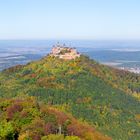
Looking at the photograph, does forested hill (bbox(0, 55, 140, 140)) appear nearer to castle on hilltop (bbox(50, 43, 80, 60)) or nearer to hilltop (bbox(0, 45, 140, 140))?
hilltop (bbox(0, 45, 140, 140))

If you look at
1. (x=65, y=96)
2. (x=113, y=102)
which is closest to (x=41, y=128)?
(x=65, y=96)

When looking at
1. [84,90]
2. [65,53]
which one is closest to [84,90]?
[84,90]

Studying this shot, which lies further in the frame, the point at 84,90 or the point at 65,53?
the point at 65,53

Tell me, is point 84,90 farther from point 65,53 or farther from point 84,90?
point 65,53

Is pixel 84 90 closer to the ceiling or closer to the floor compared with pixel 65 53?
closer to the floor

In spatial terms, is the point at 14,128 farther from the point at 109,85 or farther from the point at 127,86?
the point at 127,86

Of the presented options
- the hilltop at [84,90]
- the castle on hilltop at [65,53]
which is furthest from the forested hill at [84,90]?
the castle on hilltop at [65,53]

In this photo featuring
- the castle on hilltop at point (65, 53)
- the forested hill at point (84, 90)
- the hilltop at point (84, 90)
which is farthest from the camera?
the castle on hilltop at point (65, 53)

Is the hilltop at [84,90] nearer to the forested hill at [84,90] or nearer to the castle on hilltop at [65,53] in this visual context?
the forested hill at [84,90]
